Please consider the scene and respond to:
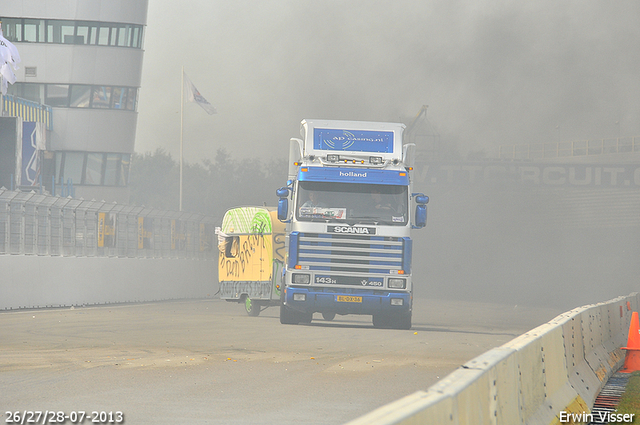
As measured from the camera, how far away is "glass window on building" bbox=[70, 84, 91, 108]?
2085 inches

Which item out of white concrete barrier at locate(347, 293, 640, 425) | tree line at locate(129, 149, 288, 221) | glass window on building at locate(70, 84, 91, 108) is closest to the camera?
white concrete barrier at locate(347, 293, 640, 425)

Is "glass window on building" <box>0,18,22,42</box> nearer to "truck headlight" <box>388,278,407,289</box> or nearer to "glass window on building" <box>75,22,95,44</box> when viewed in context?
"glass window on building" <box>75,22,95,44</box>

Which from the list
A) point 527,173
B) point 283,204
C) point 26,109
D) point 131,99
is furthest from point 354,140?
point 527,173

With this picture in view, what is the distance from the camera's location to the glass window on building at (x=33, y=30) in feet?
168

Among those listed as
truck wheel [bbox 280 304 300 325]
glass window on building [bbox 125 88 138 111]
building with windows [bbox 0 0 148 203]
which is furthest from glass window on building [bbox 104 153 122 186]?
truck wheel [bbox 280 304 300 325]

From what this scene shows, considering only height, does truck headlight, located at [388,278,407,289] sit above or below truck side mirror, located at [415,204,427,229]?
below

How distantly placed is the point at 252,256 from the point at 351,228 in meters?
7.50

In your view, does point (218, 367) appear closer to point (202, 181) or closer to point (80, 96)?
point (80, 96)

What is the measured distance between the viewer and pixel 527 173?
81.5 metres

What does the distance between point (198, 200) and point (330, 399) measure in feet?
398

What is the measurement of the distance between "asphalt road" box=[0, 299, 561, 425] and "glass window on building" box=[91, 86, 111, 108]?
34.0 m

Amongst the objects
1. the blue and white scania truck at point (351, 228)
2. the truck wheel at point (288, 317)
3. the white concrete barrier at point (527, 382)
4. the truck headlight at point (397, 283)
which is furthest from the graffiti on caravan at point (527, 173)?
the white concrete barrier at point (527, 382)

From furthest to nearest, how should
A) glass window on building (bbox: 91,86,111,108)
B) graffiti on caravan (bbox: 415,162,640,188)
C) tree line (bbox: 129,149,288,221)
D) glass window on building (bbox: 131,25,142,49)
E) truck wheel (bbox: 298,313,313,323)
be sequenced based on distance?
tree line (bbox: 129,149,288,221) → graffiti on caravan (bbox: 415,162,640,188) → glass window on building (bbox: 131,25,142,49) → glass window on building (bbox: 91,86,111,108) → truck wheel (bbox: 298,313,313,323)

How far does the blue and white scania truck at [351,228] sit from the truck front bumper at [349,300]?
2cm
